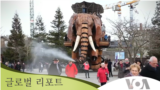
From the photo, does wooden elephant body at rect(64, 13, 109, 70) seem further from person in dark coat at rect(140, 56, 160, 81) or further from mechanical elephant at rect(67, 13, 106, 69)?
person in dark coat at rect(140, 56, 160, 81)

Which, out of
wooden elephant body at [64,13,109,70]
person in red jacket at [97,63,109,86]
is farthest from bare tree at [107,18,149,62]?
person in red jacket at [97,63,109,86]

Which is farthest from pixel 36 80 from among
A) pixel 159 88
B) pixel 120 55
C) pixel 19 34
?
pixel 19 34

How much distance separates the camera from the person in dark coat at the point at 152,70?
6.62 meters

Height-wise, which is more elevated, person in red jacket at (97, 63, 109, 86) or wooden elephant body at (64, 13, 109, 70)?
wooden elephant body at (64, 13, 109, 70)

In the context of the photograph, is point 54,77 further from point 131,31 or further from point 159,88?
point 131,31

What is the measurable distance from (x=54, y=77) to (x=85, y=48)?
7237 mm

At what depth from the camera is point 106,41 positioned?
17.1m

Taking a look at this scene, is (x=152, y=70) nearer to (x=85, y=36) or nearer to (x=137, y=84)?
(x=137, y=84)

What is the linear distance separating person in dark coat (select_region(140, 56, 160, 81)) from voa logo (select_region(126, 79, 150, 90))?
0.65ft

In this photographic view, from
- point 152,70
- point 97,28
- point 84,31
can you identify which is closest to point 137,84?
point 152,70

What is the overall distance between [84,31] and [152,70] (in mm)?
8657

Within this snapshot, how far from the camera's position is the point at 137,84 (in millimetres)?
6887

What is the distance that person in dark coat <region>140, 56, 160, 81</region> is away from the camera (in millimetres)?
6616

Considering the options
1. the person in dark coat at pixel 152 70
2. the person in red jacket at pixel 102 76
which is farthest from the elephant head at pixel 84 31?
the person in dark coat at pixel 152 70
